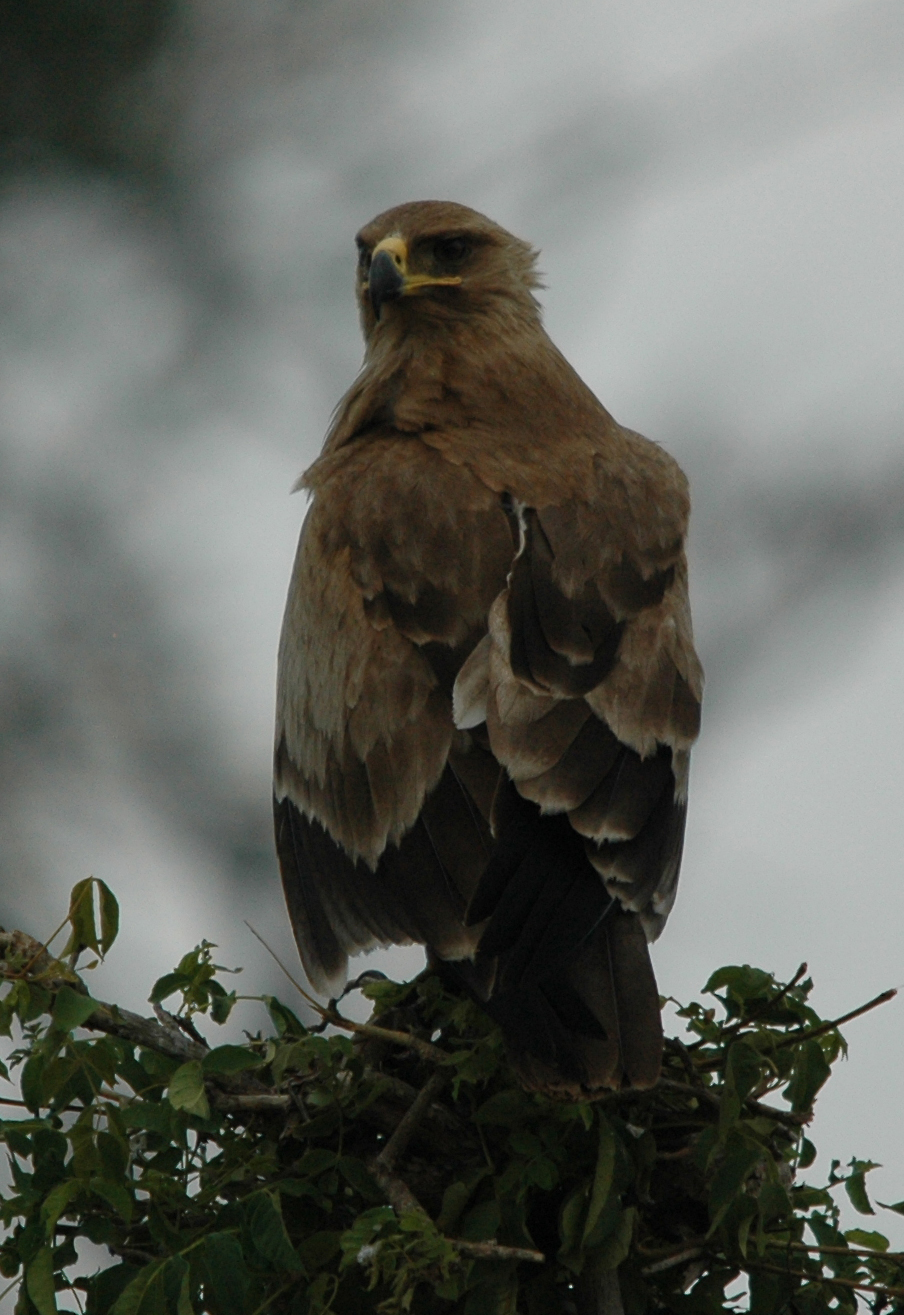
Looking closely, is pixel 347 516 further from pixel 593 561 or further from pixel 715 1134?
pixel 715 1134

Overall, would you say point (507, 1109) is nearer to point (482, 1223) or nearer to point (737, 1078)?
point (482, 1223)

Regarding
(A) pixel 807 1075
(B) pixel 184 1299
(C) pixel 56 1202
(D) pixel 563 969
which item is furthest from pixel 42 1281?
(A) pixel 807 1075

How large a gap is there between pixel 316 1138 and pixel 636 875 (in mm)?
807

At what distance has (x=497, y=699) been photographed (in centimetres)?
367

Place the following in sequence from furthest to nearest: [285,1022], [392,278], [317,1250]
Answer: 1. [392,278]
2. [285,1022]
3. [317,1250]

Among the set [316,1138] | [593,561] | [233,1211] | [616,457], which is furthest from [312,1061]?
[616,457]

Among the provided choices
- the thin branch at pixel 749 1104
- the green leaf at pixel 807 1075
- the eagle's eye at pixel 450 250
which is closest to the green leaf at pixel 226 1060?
the thin branch at pixel 749 1104

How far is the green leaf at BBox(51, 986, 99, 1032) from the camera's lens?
9.50ft

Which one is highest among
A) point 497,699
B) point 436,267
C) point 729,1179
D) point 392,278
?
point 436,267

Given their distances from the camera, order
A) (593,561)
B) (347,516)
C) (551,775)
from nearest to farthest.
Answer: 1. (551,775)
2. (593,561)
3. (347,516)

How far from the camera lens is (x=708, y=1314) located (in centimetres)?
313

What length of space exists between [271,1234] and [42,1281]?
0.40m

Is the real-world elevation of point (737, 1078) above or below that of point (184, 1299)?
above

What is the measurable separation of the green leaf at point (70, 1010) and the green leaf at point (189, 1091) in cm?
20
